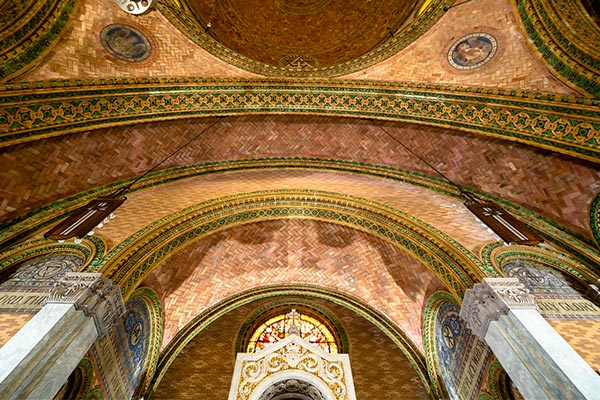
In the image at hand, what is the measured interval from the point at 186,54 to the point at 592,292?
10.5 m

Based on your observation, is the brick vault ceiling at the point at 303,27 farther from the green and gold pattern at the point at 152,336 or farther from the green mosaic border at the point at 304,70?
the green and gold pattern at the point at 152,336

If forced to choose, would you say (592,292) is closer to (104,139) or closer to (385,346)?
(385,346)

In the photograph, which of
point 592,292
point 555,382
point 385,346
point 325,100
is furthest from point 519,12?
point 385,346

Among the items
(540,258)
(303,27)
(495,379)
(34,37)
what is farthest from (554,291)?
(303,27)

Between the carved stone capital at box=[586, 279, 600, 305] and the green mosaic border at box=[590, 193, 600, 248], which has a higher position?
the green mosaic border at box=[590, 193, 600, 248]

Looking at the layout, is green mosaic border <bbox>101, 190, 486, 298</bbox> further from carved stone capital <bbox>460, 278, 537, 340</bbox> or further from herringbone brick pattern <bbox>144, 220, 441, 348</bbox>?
herringbone brick pattern <bbox>144, 220, 441, 348</bbox>

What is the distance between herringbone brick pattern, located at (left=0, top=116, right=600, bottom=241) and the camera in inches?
232

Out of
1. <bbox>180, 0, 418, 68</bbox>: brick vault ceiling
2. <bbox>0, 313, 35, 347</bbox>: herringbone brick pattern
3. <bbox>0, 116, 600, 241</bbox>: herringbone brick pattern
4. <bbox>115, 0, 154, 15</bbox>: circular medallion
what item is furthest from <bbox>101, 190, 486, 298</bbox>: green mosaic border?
<bbox>180, 0, 418, 68</bbox>: brick vault ceiling

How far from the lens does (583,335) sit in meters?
4.93

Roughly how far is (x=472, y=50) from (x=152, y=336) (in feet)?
35.8

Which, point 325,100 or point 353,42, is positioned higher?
point 353,42

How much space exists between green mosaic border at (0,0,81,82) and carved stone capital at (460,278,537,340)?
968 cm

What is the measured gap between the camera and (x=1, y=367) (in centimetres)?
376

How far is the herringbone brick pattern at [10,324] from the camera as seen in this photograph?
448 centimetres
